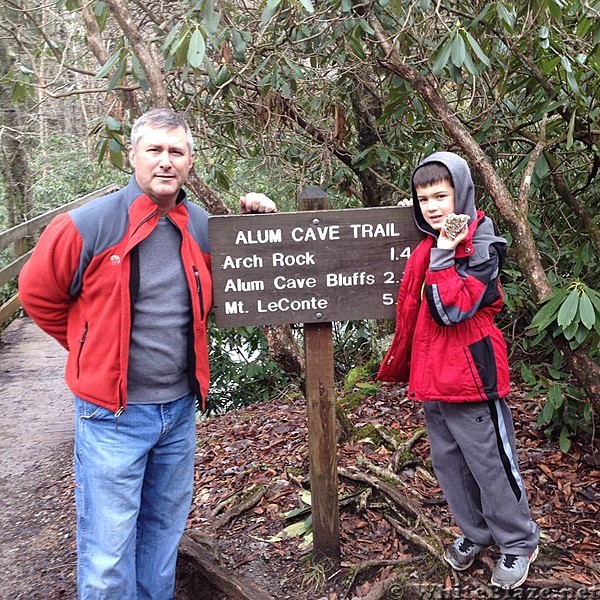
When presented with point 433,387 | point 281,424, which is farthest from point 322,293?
point 281,424

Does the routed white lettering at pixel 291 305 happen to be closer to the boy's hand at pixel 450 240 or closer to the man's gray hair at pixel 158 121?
the boy's hand at pixel 450 240

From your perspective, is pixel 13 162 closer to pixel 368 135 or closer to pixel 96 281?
pixel 368 135

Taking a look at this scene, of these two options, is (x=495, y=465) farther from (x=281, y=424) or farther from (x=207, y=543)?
(x=281, y=424)

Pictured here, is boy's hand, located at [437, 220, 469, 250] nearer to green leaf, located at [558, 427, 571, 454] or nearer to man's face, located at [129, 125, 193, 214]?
man's face, located at [129, 125, 193, 214]

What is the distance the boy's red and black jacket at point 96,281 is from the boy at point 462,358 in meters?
1.05

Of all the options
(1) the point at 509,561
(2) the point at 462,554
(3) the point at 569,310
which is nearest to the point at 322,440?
(2) the point at 462,554

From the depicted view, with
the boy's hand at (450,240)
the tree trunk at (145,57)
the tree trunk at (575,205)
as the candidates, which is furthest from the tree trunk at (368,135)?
the boy's hand at (450,240)

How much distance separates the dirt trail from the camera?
351 cm

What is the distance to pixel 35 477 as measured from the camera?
478cm

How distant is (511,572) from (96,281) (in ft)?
6.65

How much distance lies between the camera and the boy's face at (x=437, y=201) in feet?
8.05

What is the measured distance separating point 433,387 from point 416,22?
2871mm

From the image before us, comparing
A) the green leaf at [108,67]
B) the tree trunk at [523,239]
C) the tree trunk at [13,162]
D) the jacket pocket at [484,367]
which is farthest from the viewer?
the tree trunk at [13,162]

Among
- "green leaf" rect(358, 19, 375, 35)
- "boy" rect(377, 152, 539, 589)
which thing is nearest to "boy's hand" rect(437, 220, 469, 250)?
"boy" rect(377, 152, 539, 589)
